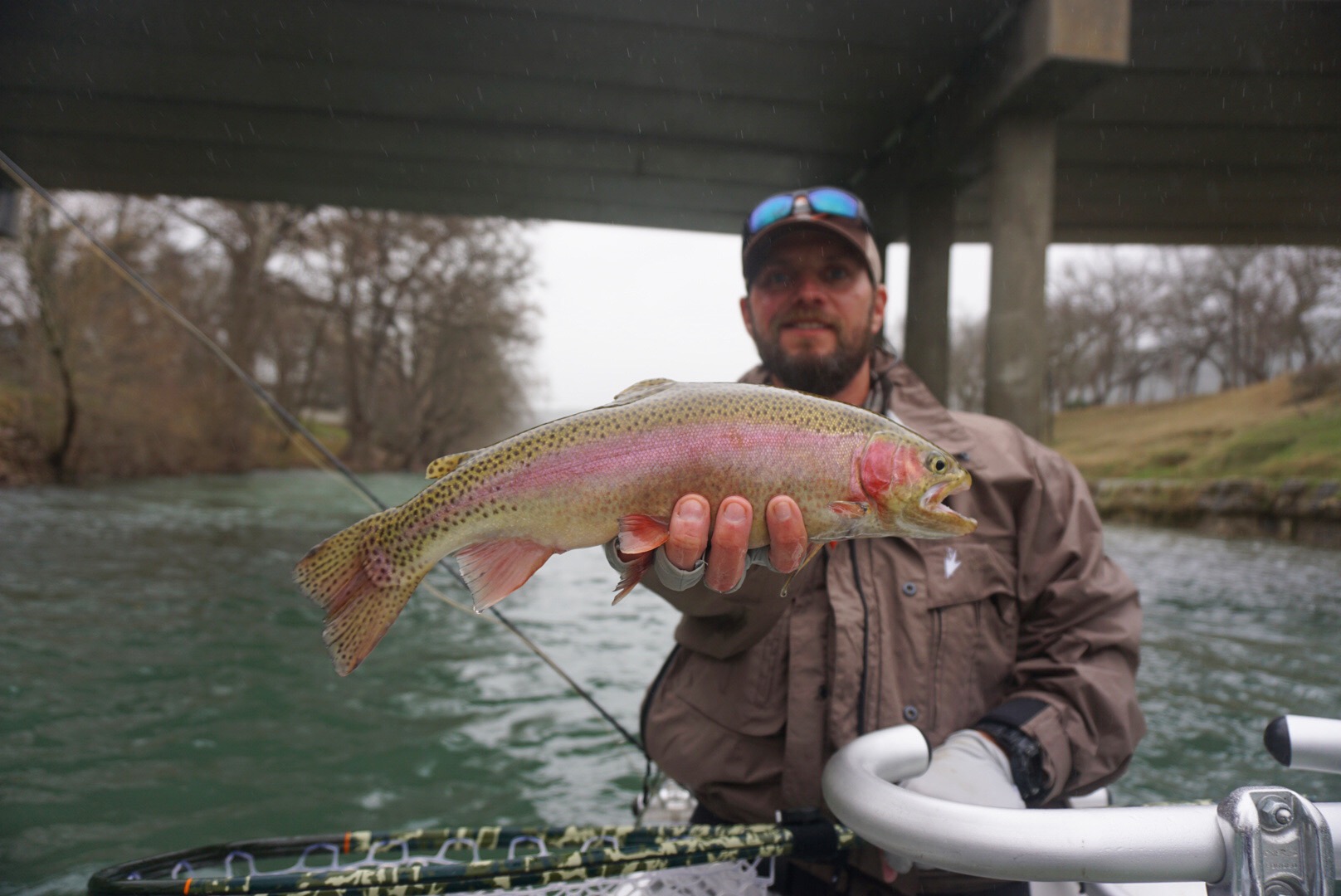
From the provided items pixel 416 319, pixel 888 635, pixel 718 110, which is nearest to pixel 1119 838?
pixel 888 635

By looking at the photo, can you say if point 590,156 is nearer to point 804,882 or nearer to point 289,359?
point 804,882

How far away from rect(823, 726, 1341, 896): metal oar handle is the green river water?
4132 mm

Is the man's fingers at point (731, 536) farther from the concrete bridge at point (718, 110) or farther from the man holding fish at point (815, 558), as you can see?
the concrete bridge at point (718, 110)

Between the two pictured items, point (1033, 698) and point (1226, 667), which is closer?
point (1033, 698)

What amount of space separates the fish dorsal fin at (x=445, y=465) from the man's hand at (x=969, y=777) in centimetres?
157

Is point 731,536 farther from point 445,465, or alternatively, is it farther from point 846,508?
point 445,465

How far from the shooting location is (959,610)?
2.97m

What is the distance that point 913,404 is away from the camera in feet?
10.8

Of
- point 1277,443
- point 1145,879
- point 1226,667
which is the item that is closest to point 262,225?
point 1226,667

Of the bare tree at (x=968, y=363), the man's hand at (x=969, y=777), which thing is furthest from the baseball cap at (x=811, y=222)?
the bare tree at (x=968, y=363)

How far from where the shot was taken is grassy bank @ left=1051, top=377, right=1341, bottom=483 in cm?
2452

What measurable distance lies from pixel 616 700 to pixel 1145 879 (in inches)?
255

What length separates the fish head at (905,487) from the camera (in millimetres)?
2043

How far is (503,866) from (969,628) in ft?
5.93
